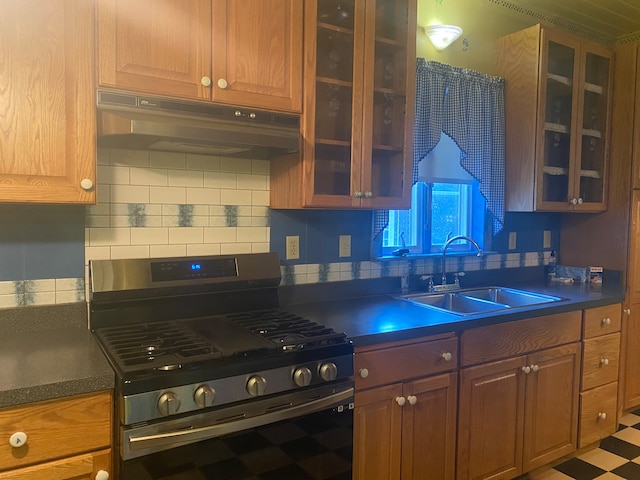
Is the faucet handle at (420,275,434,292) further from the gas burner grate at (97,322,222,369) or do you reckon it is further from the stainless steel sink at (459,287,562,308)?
the gas burner grate at (97,322,222,369)

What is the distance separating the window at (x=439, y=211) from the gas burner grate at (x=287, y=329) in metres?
0.88

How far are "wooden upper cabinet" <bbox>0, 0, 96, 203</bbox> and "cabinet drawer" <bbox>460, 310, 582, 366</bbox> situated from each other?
62.6 inches

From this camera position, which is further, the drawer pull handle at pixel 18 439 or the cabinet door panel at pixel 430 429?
the cabinet door panel at pixel 430 429

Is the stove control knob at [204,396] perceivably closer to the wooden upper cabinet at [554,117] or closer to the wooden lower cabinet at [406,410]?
the wooden lower cabinet at [406,410]

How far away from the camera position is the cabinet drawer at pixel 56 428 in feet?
4.27

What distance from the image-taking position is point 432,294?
2.75 meters

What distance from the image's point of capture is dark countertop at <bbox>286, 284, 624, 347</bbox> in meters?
1.95

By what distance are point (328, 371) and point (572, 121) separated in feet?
7.46

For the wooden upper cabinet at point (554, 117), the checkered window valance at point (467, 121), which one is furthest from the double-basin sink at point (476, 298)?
the wooden upper cabinet at point (554, 117)

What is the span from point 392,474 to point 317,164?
1.27m

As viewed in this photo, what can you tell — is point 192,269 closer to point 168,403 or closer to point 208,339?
point 208,339

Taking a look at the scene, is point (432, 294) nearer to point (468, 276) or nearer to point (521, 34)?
point (468, 276)

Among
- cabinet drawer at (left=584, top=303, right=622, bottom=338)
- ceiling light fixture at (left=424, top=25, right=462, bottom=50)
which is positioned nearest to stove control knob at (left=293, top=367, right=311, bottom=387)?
cabinet drawer at (left=584, top=303, right=622, bottom=338)

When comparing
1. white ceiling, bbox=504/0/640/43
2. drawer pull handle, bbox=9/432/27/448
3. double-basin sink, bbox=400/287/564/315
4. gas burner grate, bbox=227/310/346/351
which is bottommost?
drawer pull handle, bbox=9/432/27/448
